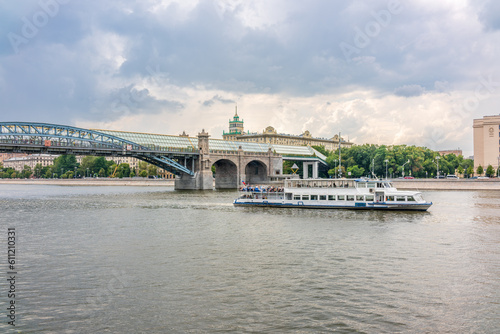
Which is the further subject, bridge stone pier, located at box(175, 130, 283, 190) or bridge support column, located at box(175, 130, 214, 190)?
bridge stone pier, located at box(175, 130, 283, 190)

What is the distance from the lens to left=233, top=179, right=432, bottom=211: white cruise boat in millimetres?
42969

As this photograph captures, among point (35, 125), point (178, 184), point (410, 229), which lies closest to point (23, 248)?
point (410, 229)

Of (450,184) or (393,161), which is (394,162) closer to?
(393,161)

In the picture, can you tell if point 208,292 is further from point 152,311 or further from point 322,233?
point 322,233

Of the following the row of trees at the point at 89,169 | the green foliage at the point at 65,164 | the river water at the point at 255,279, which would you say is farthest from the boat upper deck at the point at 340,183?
the green foliage at the point at 65,164

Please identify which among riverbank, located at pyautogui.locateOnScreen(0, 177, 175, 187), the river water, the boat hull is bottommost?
the river water

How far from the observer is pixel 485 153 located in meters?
113

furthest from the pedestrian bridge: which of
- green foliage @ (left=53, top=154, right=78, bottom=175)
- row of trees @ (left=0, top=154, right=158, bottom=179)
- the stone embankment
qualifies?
green foliage @ (left=53, top=154, right=78, bottom=175)

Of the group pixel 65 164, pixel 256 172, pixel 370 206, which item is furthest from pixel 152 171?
pixel 370 206

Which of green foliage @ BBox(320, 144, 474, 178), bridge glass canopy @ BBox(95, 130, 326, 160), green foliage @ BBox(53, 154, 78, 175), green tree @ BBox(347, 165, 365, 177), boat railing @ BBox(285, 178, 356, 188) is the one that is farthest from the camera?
green foliage @ BBox(53, 154, 78, 175)

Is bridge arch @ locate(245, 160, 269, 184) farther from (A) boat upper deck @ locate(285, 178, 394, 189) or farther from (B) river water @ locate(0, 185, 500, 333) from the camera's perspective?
(B) river water @ locate(0, 185, 500, 333)

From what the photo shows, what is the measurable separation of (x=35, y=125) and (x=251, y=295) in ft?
223

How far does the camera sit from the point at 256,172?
388 feet

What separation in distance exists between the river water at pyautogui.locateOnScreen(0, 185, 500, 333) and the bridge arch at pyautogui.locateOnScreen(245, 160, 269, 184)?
82.8 meters
